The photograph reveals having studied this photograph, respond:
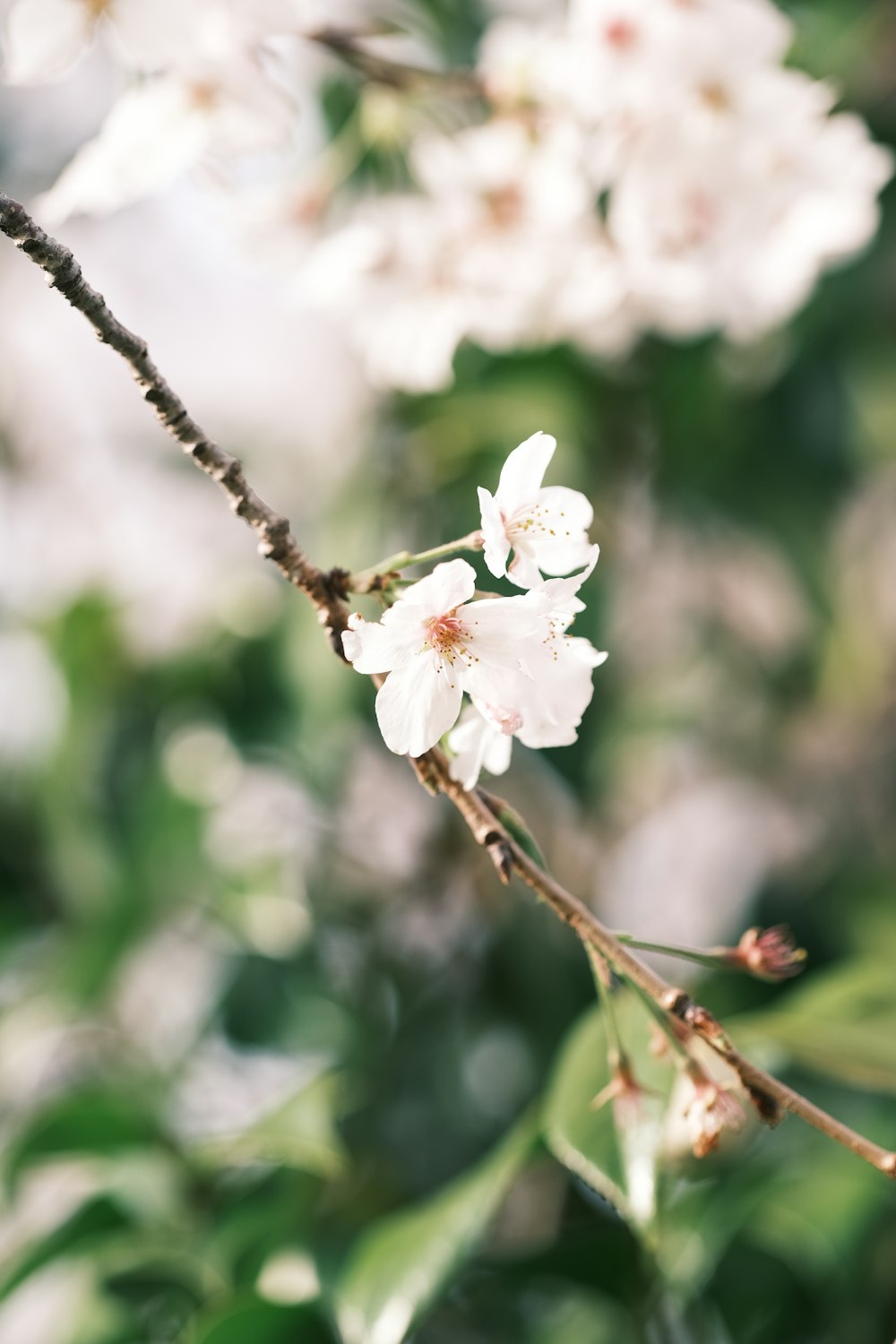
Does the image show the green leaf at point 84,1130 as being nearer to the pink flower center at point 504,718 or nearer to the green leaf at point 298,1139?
the green leaf at point 298,1139

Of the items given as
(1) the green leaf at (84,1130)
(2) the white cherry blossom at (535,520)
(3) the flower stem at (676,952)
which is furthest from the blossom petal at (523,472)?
(1) the green leaf at (84,1130)

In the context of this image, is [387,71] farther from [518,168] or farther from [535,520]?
[535,520]

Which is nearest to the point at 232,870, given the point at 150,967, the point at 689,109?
the point at 150,967

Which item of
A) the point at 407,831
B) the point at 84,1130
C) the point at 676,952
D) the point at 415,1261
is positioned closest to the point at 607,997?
the point at 676,952

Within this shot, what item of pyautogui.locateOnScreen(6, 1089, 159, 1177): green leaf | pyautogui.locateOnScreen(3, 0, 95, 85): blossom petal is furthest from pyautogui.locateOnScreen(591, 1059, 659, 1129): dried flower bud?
pyautogui.locateOnScreen(3, 0, 95, 85): blossom petal

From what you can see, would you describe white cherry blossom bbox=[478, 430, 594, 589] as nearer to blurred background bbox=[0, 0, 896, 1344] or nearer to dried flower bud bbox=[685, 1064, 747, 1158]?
dried flower bud bbox=[685, 1064, 747, 1158]

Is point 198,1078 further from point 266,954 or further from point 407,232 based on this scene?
point 407,232
